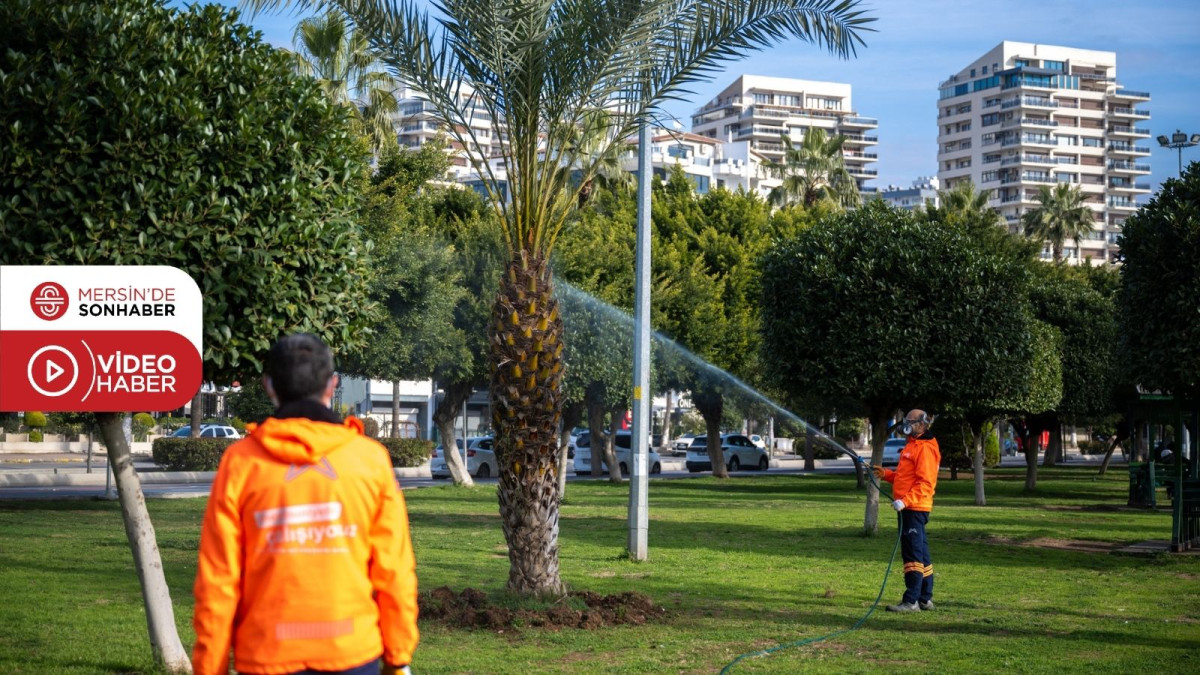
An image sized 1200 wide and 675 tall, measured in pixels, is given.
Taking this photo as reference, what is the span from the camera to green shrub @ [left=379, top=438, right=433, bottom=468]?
144ft

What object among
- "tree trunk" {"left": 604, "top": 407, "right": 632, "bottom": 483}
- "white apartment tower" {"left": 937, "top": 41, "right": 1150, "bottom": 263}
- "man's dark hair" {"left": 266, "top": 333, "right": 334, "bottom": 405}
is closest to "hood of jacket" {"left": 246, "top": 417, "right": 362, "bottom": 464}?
"man's dark hair" {"left": 266, "top": 333, "right": 334, "bottom": 405}

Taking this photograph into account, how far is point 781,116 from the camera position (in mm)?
165750

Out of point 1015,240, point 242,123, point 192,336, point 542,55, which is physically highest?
point 1015,240

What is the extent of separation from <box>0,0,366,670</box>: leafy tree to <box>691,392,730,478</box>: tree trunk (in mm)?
34332

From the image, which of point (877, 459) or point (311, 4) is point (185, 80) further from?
point (877, 459)

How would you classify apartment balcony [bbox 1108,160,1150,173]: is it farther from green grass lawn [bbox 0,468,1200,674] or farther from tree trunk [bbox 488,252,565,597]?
tree trunk [bbox 488,252,565,597]

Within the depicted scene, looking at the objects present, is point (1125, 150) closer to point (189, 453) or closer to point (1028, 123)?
point (1028, 123)

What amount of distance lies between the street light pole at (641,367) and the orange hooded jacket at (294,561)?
11.5 m

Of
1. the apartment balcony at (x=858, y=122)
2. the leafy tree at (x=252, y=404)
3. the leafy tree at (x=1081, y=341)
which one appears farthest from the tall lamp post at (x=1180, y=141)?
the apartment balcony at (x=858, y=122)

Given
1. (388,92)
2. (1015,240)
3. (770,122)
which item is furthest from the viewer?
(770,122)

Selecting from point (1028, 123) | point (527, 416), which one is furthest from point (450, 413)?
Answer: point (1028, 123)

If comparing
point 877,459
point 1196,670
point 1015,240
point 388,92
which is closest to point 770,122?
point 1015,240

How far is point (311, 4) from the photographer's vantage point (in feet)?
37.0

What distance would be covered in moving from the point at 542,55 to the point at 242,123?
412 cm
